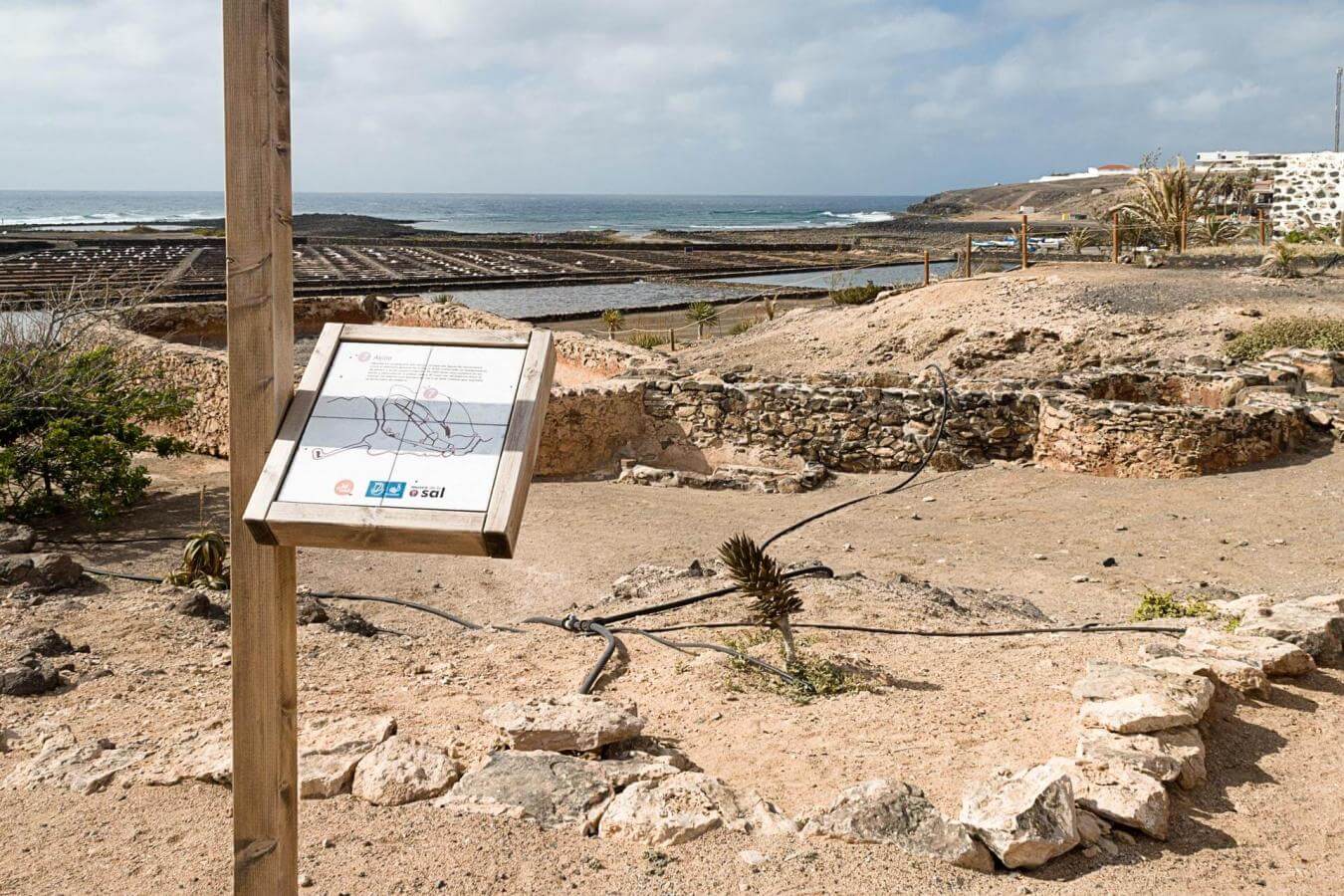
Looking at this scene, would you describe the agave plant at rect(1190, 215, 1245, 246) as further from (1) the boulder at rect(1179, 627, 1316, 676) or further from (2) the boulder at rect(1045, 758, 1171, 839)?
(2) the boulder at rect(1045, 758, 1171, 839)

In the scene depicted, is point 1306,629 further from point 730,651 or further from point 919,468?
point 919,468

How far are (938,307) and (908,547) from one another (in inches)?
432

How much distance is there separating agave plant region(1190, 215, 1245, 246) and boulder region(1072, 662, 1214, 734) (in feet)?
76.5

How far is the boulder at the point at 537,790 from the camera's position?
11.5 ft

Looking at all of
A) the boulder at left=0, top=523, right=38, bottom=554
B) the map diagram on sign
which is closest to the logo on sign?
the map diagram on sign

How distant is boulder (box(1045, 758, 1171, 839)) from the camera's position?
342 cm

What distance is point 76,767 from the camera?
12.6 ft

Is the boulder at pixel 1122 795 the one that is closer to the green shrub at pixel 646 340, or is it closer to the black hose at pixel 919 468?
the black hose at pixel 919 468

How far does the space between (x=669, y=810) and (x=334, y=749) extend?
127 centimetres

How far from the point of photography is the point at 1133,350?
15.2m

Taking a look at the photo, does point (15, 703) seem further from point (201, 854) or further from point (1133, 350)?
point (1133, 350)

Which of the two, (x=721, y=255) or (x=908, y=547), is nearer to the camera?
(x=908, y=547)

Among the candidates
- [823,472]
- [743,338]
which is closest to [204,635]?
[823,472]

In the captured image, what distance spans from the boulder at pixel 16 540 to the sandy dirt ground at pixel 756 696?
1.62ft
